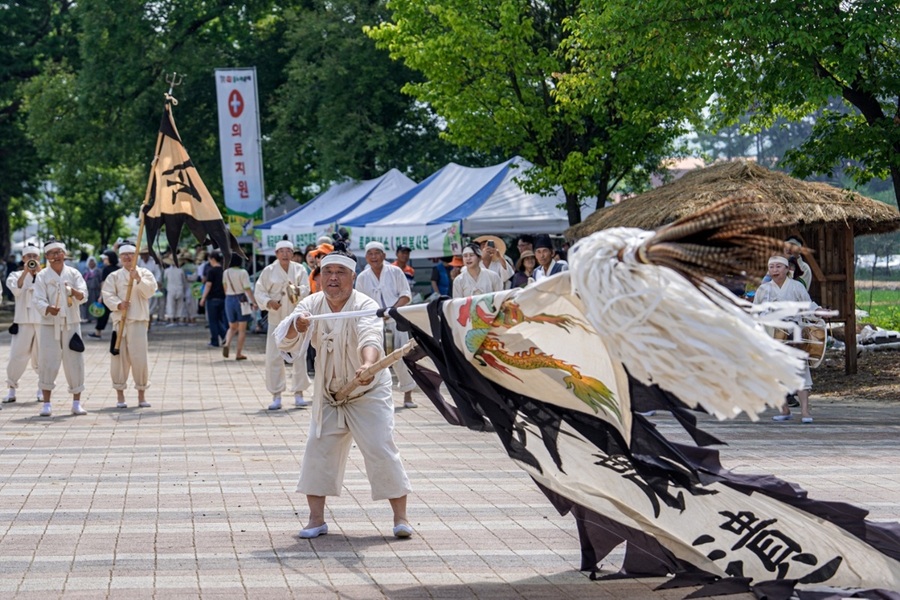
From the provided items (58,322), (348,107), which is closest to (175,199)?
(58,322)

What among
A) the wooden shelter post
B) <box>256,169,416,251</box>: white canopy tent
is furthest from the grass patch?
<box>256,169,416,251</box>: white canopy tent

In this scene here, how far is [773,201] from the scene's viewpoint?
16609 millimetres

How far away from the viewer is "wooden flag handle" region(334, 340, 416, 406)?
22.6 feet

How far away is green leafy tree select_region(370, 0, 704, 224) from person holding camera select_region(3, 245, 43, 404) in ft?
29.9

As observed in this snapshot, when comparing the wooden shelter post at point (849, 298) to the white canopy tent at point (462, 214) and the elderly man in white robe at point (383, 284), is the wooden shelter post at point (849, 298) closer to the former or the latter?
the white canopy tent at point (462, 214)

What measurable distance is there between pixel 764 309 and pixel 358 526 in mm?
3629

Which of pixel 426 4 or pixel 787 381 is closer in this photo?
pixel 787 381

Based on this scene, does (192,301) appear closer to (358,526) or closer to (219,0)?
(219,0)

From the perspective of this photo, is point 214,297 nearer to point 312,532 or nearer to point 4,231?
point 312,532

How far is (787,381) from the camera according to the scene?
4770 millimetres

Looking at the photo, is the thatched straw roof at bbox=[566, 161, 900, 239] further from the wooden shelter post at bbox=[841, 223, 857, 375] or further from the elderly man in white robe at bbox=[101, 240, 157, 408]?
the elderly man in white robe at bbox=[101, 240, 157, 408]

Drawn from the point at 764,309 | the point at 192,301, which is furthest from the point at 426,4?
the point at 764,309

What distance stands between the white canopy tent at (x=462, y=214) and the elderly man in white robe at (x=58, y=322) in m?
8.27

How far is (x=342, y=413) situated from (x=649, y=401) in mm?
2294
